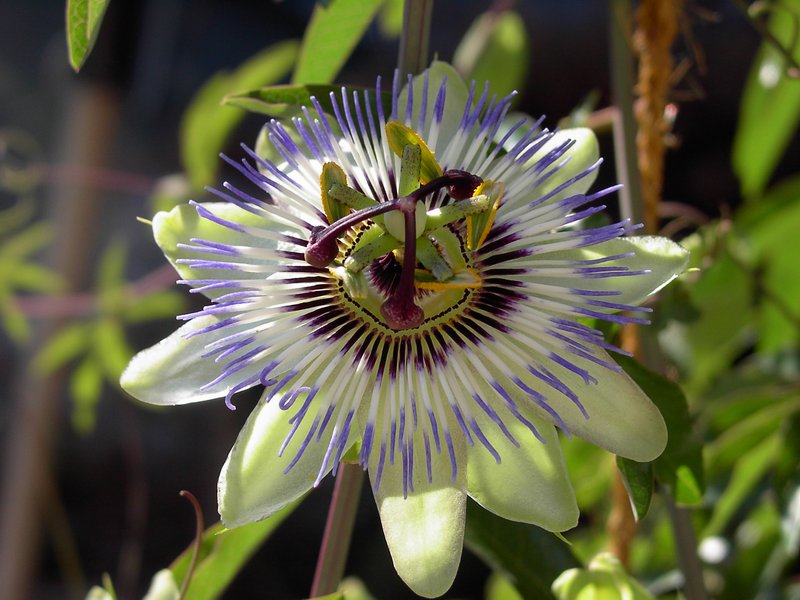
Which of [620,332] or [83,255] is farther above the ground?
[83,255]

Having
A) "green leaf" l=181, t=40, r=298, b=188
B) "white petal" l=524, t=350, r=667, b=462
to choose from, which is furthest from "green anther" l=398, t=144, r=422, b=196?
"green leaf" l=181, t=40, r=298, b=188

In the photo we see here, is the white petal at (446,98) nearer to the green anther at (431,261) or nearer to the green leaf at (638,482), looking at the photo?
the green anther at (431,261)

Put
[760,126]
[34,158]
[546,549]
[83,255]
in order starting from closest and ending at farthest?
[546,549] → [760,126] → [83,255] → [34,158]

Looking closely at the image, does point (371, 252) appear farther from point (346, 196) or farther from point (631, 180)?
point (631, 180)

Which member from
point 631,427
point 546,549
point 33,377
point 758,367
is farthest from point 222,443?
point 631,427

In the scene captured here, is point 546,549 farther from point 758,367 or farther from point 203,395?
point 758,367

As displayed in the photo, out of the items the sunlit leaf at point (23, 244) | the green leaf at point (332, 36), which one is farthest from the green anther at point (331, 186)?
the sunlit leaf at point (23, 244)
